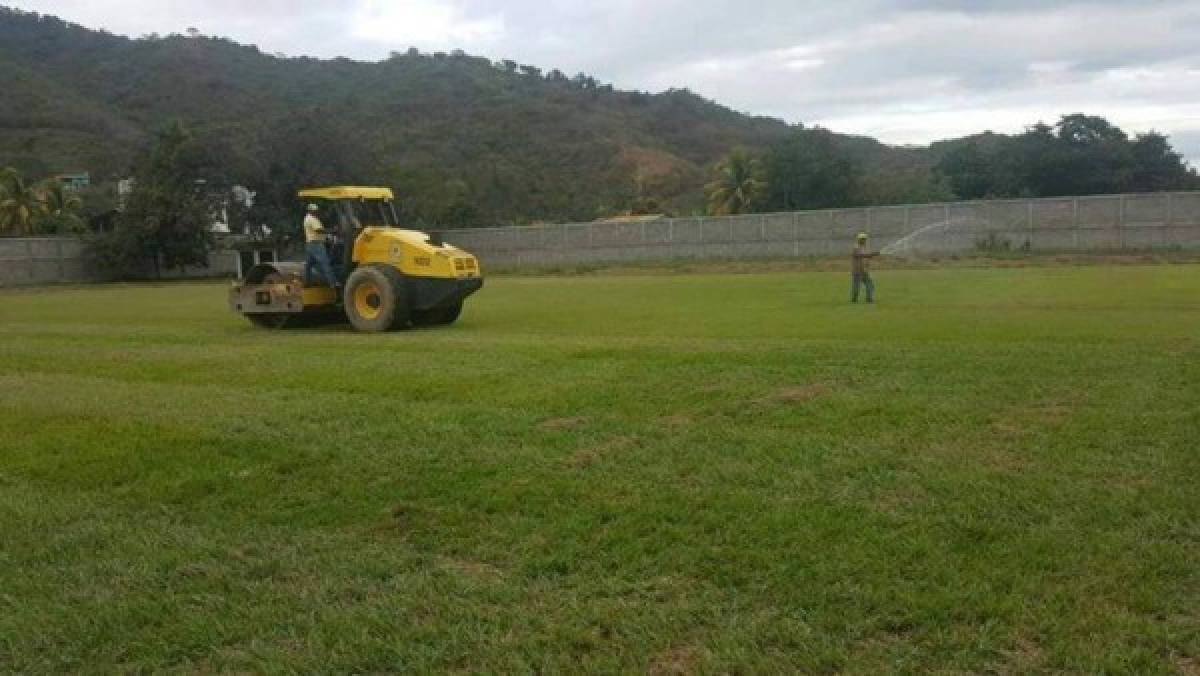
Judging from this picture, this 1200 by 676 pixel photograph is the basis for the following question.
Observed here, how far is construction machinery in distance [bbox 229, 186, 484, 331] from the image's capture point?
17625mm

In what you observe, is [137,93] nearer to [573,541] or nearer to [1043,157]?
[1043,157]

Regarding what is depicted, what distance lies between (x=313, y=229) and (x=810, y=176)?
54.8 metres

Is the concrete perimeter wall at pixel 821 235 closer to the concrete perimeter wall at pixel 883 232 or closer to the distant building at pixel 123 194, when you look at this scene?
the concrete perimeter wall at pixel 883 232

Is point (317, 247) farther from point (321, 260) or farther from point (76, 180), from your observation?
point (76, 180)

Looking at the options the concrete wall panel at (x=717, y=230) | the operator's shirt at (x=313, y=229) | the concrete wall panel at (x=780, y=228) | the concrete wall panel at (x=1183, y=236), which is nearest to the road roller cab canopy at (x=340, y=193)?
the operator's shirt at (x=313, y=229)

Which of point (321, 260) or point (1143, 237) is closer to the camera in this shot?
point (321, 260)

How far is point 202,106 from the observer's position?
10038 centimetres

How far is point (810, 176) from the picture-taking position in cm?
6869

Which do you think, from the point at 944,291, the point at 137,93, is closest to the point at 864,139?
the point at 137,93

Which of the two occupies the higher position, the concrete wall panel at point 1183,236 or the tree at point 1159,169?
the tree at point 1159,169

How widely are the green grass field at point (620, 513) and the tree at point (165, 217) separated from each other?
44.8 meters

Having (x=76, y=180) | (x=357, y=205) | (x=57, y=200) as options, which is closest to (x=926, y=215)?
(x=357, y=205)

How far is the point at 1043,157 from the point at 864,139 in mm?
59203

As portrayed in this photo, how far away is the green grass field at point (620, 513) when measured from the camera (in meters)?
4.40
